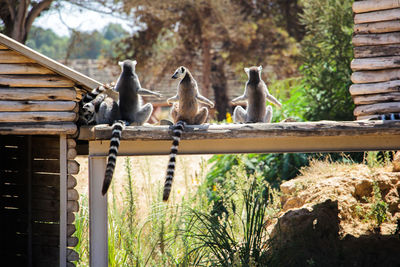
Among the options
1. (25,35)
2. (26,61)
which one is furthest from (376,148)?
(25,35)

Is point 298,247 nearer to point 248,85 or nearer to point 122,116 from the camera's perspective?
point 248,85

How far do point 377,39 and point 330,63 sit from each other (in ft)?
15.8

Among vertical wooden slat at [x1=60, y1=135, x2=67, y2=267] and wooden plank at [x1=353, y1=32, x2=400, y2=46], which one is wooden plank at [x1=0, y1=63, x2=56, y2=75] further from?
wooden plank at [x1=353, y1=32, x2=400, y2=46]

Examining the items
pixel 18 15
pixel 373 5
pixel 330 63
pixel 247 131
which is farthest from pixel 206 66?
pixel 247 131

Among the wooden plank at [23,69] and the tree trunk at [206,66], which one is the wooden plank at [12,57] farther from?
the tree trunk at [206,66]

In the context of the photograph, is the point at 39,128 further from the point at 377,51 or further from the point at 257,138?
the point at 377,51

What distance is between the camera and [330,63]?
11.1m

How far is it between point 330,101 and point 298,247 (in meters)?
4.92

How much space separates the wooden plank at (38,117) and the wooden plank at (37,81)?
0.35 meters

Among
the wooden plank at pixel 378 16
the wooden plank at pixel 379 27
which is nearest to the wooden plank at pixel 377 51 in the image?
the wooden plank at pixel 379 27

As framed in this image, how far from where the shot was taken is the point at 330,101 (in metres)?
10.6

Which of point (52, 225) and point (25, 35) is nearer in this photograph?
point (52, 225)

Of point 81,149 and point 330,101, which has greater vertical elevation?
point 330,101

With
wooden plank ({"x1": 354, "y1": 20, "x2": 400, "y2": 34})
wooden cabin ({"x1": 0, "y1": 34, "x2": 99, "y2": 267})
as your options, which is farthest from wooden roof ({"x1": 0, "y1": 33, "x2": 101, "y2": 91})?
wooden plank ({"x1": 354, "y1": 20, "x2": 400, "y2": 34})
